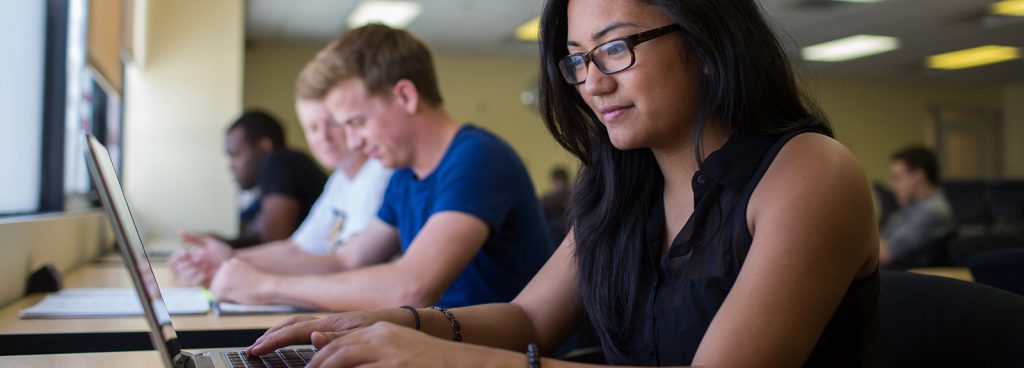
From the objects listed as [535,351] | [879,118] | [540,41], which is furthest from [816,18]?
[535,351]

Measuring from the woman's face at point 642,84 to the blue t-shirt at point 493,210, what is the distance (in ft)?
2.30

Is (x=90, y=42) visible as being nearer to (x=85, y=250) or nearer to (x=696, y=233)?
(x=85, y=250)

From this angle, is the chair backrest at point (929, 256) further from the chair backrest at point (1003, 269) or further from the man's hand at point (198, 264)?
the man's hand at point (198, 264)

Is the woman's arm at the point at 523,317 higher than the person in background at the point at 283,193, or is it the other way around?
the woman's arm at the point at 523,317

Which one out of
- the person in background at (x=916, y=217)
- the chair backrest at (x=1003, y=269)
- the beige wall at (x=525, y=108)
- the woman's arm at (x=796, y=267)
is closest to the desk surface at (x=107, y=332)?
the woman's arm at (x=796, y=267)

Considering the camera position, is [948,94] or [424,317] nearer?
[424,317]

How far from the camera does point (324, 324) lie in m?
1.18

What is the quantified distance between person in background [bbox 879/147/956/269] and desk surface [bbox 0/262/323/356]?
341cm

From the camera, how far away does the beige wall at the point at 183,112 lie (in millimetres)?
5438

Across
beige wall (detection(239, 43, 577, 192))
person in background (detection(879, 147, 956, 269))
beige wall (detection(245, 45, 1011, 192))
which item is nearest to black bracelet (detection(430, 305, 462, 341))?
person in background (detection(879, 147, 956, 269))

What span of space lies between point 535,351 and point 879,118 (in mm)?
12950

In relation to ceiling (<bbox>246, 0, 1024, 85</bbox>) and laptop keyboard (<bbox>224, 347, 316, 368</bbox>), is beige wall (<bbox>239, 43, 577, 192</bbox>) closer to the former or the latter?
ceiling (<bbox>246, 0, 1024, 85</bbox>)

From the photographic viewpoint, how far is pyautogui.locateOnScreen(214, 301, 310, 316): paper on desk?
67.4 inches

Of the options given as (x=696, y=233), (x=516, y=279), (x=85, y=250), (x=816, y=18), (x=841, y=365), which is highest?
(x=816, y=18)
